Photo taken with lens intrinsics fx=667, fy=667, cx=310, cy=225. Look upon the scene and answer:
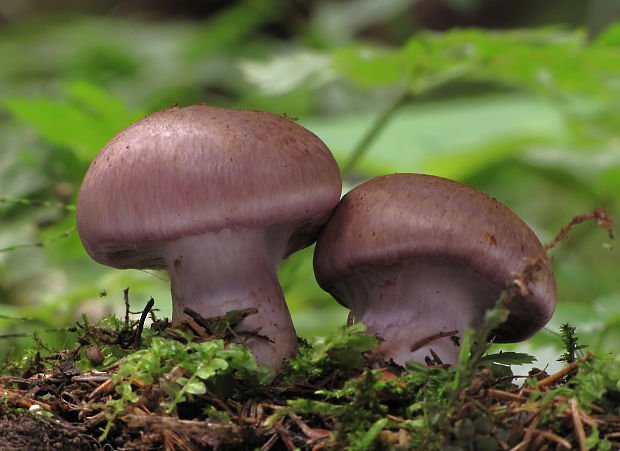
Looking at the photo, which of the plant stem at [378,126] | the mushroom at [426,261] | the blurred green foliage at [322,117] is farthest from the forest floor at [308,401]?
the plant stem at [378,126]

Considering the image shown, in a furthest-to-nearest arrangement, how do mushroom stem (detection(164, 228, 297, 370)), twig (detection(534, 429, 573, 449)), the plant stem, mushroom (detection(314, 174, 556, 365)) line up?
the plant stem, mushroom stem (detection(164, 228, 297, 370)), mushroom (detection(314, 174, 556, 365)), twig (detection(534, 429, 573, 449))

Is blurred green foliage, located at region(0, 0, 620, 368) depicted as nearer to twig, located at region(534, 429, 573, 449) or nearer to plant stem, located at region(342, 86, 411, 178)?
plant stem, located at region(342, 86, 411, 178)

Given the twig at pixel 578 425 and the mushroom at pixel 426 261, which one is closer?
the twig at pixel 578 425

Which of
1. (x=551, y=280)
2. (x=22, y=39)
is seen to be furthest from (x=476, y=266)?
(x=22, y=39)

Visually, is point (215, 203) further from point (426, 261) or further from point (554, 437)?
point (554, 437)

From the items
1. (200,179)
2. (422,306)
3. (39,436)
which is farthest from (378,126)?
(39,436)

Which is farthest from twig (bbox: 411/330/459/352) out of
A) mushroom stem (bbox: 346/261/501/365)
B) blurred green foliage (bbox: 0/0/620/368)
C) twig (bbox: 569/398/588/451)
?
blurred green foliage (bbox: 0/0/620/368)

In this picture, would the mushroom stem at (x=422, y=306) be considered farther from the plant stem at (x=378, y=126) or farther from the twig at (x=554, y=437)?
the plant stem at (x=378, y=126)
